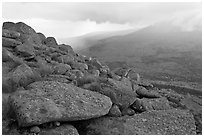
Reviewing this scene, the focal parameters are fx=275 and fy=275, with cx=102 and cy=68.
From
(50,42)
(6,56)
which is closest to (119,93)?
(6,56)

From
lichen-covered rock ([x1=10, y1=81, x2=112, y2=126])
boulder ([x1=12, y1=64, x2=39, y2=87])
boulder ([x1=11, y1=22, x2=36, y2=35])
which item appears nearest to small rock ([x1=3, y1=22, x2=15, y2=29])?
boulder ([x1=11, y1=22, x2=36, y2=35])

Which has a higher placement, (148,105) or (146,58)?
(148,105)

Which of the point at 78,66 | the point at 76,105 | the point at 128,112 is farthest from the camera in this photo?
the point at 78,66

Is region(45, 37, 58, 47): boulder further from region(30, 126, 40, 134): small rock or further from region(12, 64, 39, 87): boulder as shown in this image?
region(30, 126, 40, 134): small rock

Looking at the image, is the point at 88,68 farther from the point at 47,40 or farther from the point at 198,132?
the point at 198,132

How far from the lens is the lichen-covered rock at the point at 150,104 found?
70.9 feet

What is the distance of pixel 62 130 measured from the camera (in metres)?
17.1

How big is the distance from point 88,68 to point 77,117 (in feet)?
38.8

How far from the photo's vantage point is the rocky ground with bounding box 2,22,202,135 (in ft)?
56.5

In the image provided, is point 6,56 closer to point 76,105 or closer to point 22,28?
point 76,105

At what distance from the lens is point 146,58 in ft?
579

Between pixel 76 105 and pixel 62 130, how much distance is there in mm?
2099

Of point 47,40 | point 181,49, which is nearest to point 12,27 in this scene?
point 47,40

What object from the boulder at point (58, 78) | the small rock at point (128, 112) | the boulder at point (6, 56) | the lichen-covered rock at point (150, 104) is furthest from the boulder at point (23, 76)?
the lichen-covered rock at point (150, 104)
